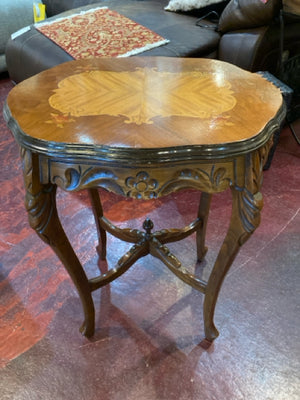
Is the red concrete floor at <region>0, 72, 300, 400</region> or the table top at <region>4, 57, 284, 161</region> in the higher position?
the table top at <region>4, 57, 284, 161</region>

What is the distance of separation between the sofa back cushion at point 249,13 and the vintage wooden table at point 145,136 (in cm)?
67

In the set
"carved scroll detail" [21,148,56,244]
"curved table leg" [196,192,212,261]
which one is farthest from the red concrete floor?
"carved scroll detail" [21,148,56,244]

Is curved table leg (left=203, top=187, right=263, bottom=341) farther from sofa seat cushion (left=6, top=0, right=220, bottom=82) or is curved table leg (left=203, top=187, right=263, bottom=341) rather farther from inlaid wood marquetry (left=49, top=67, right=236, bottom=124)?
sofa seat cushion (left=6, top=0, right=220, bottom=82)

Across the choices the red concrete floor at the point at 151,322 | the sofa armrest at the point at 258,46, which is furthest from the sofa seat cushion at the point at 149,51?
the red concrete floor at the point at 151,322

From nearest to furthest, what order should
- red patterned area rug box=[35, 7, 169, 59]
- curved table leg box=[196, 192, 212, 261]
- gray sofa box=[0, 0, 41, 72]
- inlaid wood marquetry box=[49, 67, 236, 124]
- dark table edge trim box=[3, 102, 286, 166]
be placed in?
dark table edge trim box=[3, 102, 286, 166], inlaid wood marquetry box=[49, 67, 236, 124], curved table leg box=[196, 192, 212, 261], red patterned area rug box=[35, 7, 169, 59], gray sofa box=[0, 0, 41, 72]

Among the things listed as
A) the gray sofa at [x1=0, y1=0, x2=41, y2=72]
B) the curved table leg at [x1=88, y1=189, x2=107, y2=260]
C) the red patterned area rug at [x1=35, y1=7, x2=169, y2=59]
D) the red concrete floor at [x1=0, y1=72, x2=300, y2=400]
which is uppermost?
the red patterned area rug at [x1=35, y1=7, x2=169, y2=59]

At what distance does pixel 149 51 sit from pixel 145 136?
3.45 ft

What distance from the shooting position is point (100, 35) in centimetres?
168

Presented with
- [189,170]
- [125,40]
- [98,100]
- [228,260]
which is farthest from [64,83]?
[125,40]

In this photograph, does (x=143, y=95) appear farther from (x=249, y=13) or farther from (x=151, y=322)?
(x=249, y=13)

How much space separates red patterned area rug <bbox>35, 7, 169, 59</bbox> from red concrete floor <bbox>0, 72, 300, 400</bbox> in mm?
682

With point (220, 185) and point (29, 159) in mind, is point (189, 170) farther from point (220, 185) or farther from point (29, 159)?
point (29, 159)

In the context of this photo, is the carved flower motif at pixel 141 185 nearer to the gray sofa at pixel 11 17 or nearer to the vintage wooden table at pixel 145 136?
the vintage wooden table at pixel 145 136

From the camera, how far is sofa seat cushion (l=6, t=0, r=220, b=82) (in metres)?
1.58
